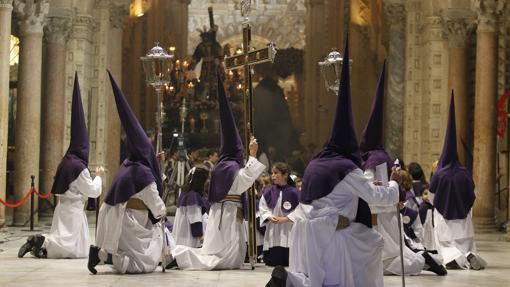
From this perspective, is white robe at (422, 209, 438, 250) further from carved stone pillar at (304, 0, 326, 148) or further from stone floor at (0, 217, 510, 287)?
carved stone pillar at (304, 0, 326, 148)

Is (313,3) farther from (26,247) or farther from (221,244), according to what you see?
(221,244)

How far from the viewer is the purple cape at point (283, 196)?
1529cm

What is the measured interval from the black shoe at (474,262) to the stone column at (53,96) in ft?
41.7

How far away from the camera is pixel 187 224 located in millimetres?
16031

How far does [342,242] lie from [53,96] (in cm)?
1632

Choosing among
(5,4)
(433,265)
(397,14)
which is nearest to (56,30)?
(5,4)

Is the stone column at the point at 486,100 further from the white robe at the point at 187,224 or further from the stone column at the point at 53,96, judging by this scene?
the stone column at the point at 53,96

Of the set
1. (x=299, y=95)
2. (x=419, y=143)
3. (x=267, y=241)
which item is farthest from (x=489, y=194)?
(x=299, y=95)

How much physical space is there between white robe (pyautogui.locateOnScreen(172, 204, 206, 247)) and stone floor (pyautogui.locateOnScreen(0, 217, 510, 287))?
1.07 metres

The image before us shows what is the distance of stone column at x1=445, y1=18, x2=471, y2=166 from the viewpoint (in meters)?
25.3

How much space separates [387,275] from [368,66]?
22.5m

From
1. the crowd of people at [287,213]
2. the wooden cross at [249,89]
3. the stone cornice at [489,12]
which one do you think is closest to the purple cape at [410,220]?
the crowd of people at [287,213]

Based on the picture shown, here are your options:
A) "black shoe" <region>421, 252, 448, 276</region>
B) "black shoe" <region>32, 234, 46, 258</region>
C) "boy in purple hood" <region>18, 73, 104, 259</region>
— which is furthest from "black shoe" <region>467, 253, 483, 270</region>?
"black shoe" <region>32, 234, 46, 258</region>

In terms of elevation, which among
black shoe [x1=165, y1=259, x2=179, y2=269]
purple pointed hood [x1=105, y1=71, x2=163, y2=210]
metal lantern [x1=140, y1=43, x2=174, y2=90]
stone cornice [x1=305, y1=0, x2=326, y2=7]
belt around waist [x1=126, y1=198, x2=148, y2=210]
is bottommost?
black shoe [x1=165, y1=259, x2=179, y2=269]
